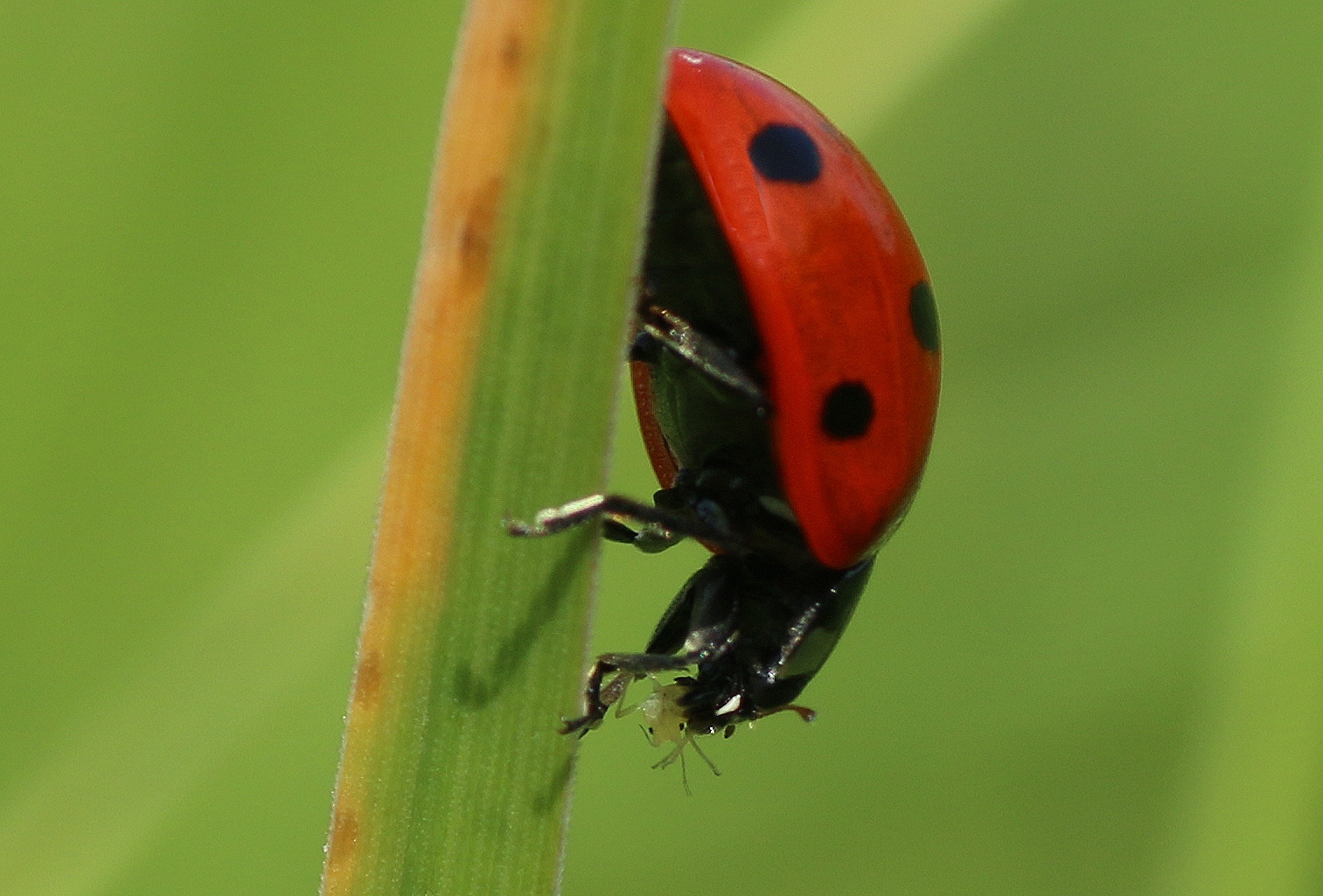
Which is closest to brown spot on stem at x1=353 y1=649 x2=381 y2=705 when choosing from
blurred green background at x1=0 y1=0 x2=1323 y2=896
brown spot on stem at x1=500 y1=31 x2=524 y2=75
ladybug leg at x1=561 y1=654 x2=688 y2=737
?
brown spot on stem at x1=500 y1=31 x2=524 y2=75

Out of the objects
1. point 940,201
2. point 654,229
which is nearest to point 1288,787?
point 940,201

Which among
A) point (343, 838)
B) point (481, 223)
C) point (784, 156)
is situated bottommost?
point (343, 838)

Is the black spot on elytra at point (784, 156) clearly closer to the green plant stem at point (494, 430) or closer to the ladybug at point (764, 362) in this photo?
the ladybug at point (764, 362)

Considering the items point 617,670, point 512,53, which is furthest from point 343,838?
point 617,670

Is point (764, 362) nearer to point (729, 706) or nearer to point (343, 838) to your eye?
point (729, 706)

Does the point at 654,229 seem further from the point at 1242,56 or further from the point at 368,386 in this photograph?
the point at 1242,56

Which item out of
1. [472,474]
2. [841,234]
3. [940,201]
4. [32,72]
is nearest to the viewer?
[472,474]
